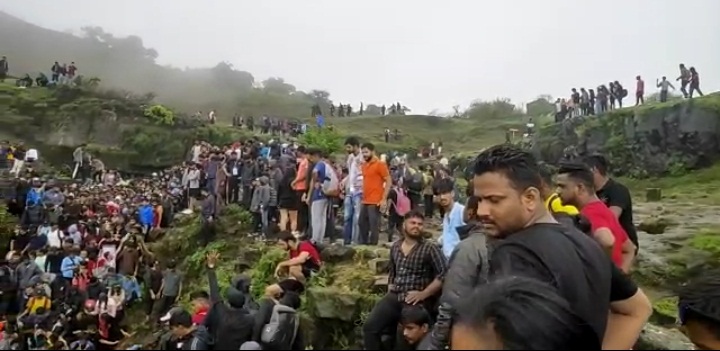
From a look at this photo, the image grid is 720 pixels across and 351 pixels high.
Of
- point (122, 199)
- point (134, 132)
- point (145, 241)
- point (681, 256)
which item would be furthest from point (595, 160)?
point (134, 132)

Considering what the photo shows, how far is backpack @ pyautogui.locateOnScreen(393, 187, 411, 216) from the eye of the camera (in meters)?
9.73

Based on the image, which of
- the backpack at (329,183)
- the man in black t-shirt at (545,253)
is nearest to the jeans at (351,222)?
the backpack at (329,183)

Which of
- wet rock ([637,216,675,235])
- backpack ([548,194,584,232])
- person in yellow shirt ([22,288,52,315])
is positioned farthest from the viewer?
wet rock ([637,216,675,235])

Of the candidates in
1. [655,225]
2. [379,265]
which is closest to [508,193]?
[379,265]

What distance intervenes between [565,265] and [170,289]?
33.0 ft

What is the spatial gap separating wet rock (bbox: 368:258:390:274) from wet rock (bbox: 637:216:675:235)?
224 inches

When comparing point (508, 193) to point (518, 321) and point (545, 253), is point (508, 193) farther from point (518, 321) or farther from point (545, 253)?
point (518, 321)

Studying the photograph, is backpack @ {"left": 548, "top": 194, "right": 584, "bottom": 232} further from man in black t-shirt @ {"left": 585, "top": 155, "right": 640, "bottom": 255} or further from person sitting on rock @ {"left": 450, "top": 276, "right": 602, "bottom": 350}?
person sitting on rock @ {"left": 450, "top": 276, "right": 602, "bottom": 350}

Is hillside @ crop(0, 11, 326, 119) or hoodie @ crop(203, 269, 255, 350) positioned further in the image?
hillside @ crop(0, 11, 326, 119)

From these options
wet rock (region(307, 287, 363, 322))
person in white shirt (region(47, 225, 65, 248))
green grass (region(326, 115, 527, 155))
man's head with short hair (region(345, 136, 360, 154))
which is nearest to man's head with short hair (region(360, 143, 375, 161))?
man's head with short hair (region(345, 136, 360, 154))

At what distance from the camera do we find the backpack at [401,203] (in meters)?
9.73

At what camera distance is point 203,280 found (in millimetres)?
11172

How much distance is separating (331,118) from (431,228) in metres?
37.7

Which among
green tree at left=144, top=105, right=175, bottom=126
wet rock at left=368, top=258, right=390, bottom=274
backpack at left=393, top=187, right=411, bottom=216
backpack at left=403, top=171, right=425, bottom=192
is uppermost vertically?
green tree at left=144, top=105, right=175, bottom=126
